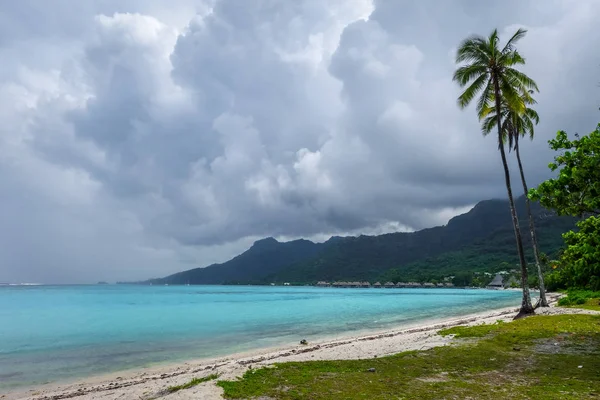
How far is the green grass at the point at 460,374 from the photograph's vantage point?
895 cm

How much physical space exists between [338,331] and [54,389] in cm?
2060

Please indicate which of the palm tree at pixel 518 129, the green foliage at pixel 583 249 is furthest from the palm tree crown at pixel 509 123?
the green foliage at pixel 583 249

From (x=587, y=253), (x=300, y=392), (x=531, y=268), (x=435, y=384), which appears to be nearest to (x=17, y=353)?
(x=300, y=392)

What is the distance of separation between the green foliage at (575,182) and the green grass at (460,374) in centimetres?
465

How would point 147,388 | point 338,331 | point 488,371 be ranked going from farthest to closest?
point 338,331
point 147,388
point 488,371

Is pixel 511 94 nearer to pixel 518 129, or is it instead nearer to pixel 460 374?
pixel 518 129

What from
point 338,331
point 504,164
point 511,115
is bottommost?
point 338,331

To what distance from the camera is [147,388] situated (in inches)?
518

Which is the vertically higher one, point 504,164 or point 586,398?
point 504,164

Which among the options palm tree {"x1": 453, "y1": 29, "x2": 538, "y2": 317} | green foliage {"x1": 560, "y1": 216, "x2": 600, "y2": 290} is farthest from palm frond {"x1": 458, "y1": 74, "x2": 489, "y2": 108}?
green foliage {"x1": 560, "y1": 216, "x2": 600, "y2": 290}

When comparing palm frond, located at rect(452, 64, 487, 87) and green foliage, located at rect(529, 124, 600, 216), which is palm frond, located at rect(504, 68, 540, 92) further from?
green foliage, located at rect(529, 124, 600, 216)

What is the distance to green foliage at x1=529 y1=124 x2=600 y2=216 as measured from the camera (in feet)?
39.2

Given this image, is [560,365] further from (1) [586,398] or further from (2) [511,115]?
(2) [511,115]

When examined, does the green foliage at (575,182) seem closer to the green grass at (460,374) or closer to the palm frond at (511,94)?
the green grass at (460,374)
